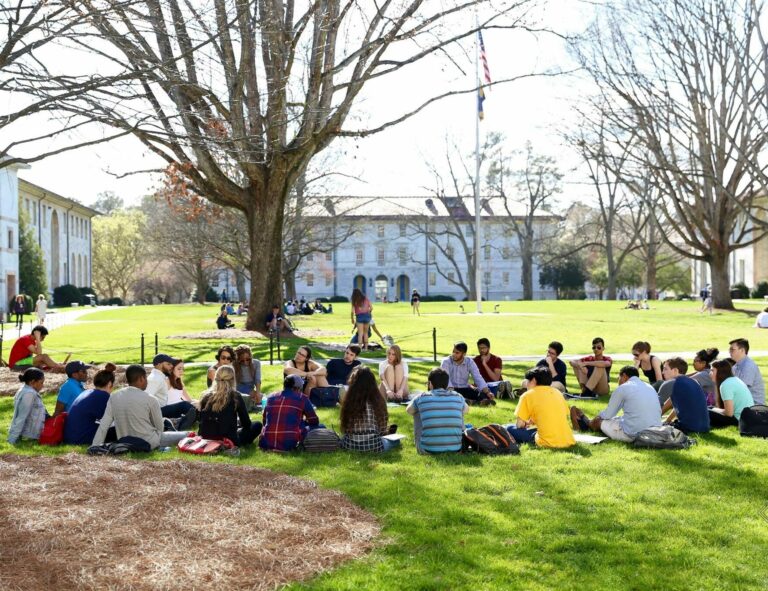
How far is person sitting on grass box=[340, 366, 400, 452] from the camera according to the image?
903 cm

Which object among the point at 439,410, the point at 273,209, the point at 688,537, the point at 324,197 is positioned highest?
the point at 324,197

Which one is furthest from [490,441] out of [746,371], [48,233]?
[48,233]

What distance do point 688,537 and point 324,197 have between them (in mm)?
42551

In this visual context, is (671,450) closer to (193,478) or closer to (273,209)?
(193,478)

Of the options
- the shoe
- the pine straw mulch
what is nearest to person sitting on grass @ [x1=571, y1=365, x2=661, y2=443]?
the pine straw mulch

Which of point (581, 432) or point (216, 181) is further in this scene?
point (216, 181)

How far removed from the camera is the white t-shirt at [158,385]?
35.7ft

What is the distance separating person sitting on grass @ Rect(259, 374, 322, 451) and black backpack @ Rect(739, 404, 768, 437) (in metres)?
4.98

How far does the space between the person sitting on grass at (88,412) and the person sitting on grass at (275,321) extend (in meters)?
13.3

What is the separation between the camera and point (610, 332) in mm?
27719

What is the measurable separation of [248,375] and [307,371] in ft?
2.78

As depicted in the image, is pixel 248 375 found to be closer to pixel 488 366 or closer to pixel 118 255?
pixel 488 366

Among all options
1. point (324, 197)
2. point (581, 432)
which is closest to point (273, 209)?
point (581, 432)

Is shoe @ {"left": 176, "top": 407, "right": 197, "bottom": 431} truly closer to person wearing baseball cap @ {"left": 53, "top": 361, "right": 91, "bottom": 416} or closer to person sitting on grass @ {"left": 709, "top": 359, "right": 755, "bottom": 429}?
person wearing baseball cap @ {"left": 53, "top": 361, "right": 91, "bottom": 416}
